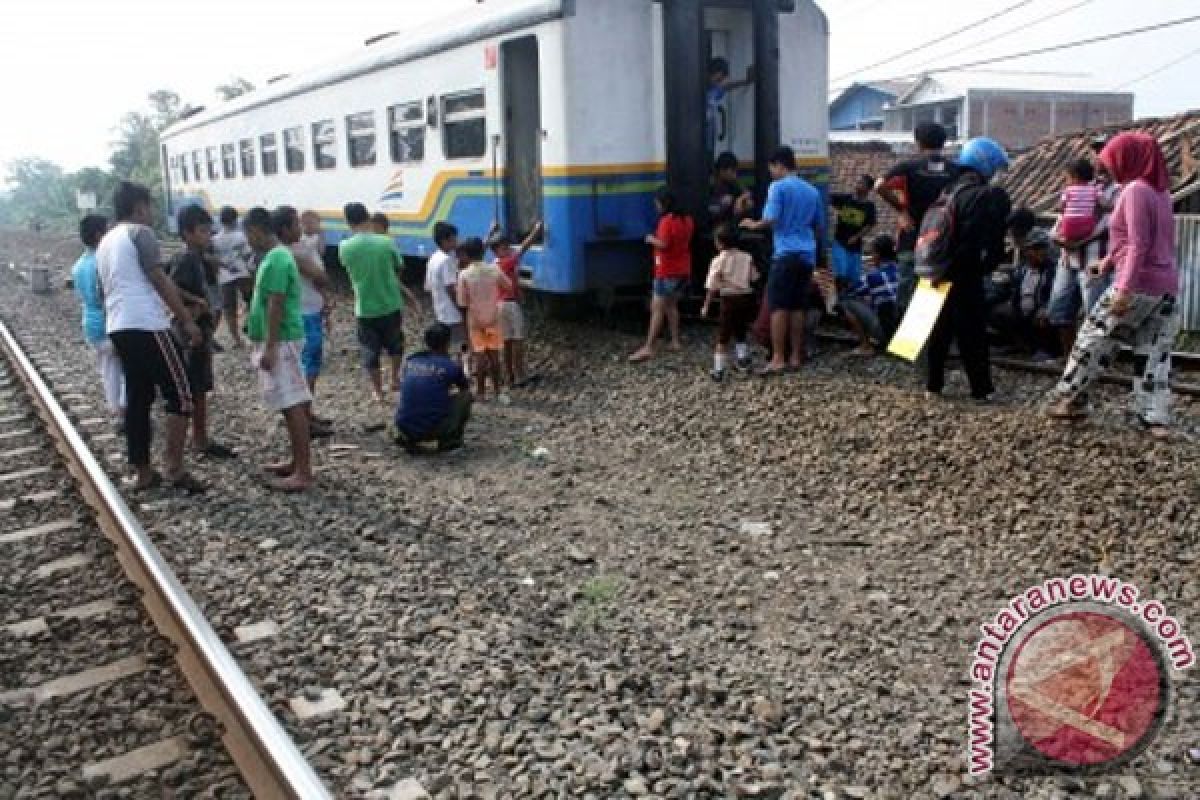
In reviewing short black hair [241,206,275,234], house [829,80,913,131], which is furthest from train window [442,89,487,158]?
house [829,80,913,131]

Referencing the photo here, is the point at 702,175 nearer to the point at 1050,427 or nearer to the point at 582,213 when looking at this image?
the point at 582,213

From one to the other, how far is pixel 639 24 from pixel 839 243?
8.76ft

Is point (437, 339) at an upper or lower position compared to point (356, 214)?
lower

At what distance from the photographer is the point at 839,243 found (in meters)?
9.65

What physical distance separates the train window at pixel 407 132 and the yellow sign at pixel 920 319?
20.6ft

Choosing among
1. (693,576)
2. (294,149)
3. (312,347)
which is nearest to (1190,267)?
(693,576)

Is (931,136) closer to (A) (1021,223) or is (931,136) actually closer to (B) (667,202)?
(A) (1021,223)

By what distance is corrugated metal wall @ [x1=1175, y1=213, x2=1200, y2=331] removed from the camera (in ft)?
36.2

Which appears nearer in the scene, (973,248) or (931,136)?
(973,248)

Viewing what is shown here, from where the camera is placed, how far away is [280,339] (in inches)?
243

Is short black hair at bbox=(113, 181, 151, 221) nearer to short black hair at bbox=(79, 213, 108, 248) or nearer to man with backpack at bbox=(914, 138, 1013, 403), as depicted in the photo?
short black hair at bbox=(79, 213, 108, 248)

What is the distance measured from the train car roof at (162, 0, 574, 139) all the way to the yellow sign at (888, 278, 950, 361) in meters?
4.13

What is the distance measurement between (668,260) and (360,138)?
223 inches

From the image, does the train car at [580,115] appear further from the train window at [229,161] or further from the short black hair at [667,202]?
the train window at [229,161]
